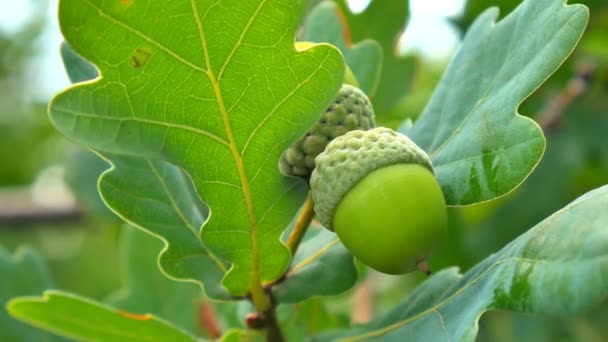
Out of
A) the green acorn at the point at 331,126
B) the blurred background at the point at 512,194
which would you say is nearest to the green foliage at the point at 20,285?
the blurred background at the point at 512,194

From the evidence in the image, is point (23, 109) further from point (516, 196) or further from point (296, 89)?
point (296, 89)

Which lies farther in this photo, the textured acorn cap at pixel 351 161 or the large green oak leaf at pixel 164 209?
the large green oak leaf at pixel 164 209

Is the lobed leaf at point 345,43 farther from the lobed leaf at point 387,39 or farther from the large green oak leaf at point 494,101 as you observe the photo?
the large green oak leaf at point 494,101

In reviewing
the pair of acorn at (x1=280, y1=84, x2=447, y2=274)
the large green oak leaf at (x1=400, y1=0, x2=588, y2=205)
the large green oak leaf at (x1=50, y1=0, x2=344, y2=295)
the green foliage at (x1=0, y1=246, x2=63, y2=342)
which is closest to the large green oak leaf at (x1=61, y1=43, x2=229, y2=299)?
the large green oak leaf at (x1=50, y1=0, x2=344, y2=295)

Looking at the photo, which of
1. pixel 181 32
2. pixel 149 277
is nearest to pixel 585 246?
pixel 181 32

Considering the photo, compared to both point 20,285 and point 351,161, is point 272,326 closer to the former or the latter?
point 351,161
